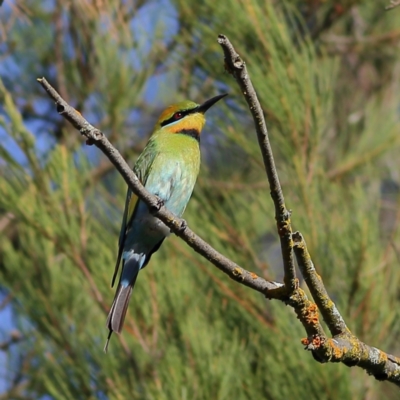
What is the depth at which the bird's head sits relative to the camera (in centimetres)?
187

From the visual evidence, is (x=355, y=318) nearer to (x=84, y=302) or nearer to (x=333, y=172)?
(x=333, y=172)

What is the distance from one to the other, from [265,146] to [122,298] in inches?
30.0

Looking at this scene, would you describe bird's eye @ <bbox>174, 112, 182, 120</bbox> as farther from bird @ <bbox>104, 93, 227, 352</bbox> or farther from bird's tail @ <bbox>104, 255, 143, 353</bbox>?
bird's tail @ <bbox>104, 255, 143, 353</bbox>

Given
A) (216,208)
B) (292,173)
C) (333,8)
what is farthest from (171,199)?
(333,8)

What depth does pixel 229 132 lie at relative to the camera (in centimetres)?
167

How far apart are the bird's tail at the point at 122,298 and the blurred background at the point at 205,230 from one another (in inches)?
1.8

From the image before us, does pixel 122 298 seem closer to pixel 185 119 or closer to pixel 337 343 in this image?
pixel 185 119

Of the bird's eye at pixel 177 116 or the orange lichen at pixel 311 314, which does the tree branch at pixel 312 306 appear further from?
the bird's eye at pixel 177 116

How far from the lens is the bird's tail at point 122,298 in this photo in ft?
4.83

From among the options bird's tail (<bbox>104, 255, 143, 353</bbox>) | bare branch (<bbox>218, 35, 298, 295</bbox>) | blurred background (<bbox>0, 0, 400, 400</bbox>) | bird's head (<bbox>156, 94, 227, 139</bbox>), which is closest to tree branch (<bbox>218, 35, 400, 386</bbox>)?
bare branch (<bbox>218, 35, 298, 295</bbox>)

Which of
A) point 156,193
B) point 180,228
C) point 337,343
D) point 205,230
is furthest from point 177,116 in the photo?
point 337,343

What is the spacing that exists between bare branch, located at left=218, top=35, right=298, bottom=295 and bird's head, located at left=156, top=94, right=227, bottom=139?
0.91 metres

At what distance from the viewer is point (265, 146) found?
2.91 ft

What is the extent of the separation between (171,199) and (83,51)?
0.73 metres
